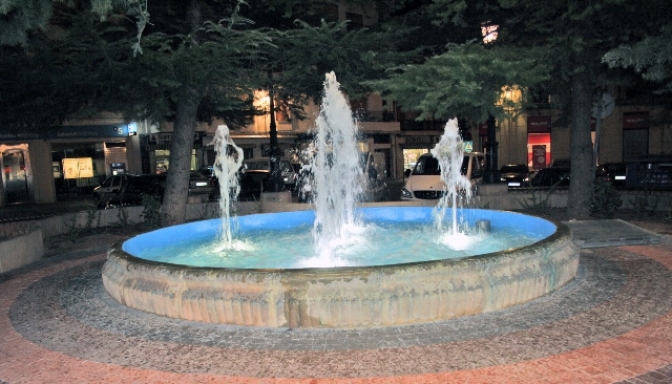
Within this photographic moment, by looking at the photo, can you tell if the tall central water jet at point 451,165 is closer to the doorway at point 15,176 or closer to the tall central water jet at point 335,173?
the tall central water jet at point 335,173

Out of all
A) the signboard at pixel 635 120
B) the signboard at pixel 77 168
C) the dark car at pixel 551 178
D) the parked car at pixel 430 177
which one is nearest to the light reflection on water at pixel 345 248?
the parked car at pixel 430 177

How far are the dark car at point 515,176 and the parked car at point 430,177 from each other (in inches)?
254

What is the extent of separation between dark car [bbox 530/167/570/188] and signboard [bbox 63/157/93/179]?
23.7m

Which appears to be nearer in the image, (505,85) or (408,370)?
(408,370)

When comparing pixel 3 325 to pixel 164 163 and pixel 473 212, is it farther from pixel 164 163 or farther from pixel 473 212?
pixel 164 163

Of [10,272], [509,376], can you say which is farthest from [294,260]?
[10,272]

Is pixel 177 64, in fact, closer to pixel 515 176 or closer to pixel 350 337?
pixel 350 337

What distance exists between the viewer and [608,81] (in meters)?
11.8

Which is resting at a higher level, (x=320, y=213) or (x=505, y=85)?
(x=505, y=85)

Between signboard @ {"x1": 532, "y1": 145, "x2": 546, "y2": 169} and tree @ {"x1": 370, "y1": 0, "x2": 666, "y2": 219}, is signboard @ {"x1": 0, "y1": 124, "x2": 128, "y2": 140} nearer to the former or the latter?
tree @ {"x1": 370, "y1": 0, "x2": 666, "y2": 219}

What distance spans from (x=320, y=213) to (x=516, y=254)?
18.5 ft

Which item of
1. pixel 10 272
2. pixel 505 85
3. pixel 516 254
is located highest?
pixel 505 85

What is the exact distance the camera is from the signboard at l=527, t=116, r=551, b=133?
3775 centimetres

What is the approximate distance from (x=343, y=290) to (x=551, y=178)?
18516mm
